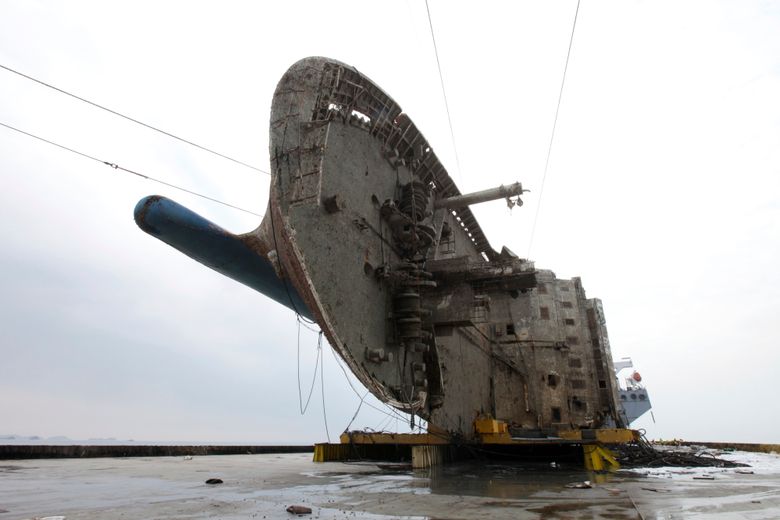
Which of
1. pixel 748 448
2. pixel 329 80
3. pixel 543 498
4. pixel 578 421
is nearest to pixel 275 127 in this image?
pixel 329 80

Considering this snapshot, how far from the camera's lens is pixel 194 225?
9766 millimetres

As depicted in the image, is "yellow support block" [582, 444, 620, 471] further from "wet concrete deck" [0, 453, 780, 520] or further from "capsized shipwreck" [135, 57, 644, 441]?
"wet concrete deck" [0, 453, 780, 520]

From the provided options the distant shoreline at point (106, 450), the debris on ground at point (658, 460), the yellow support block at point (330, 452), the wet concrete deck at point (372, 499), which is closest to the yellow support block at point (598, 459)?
the debris on ground at point (658, 460)

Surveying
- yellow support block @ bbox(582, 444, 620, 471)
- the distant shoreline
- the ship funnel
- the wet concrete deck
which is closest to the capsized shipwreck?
the ship funnel

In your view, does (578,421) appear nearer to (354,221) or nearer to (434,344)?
(434,344)

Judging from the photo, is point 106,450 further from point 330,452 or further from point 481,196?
point 481,196

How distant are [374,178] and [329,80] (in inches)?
112

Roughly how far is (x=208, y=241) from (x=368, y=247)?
3900 millimetres

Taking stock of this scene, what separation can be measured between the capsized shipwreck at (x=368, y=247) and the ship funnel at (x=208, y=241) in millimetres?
29

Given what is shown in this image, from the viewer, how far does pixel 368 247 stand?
11.5m

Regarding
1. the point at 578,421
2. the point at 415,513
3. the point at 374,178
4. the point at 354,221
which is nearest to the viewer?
the point at 415,513

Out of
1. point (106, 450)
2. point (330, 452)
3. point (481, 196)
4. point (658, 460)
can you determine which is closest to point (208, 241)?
point (481, 196)

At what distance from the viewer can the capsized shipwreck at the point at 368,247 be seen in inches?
371

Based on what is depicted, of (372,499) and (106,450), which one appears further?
(106,450)
